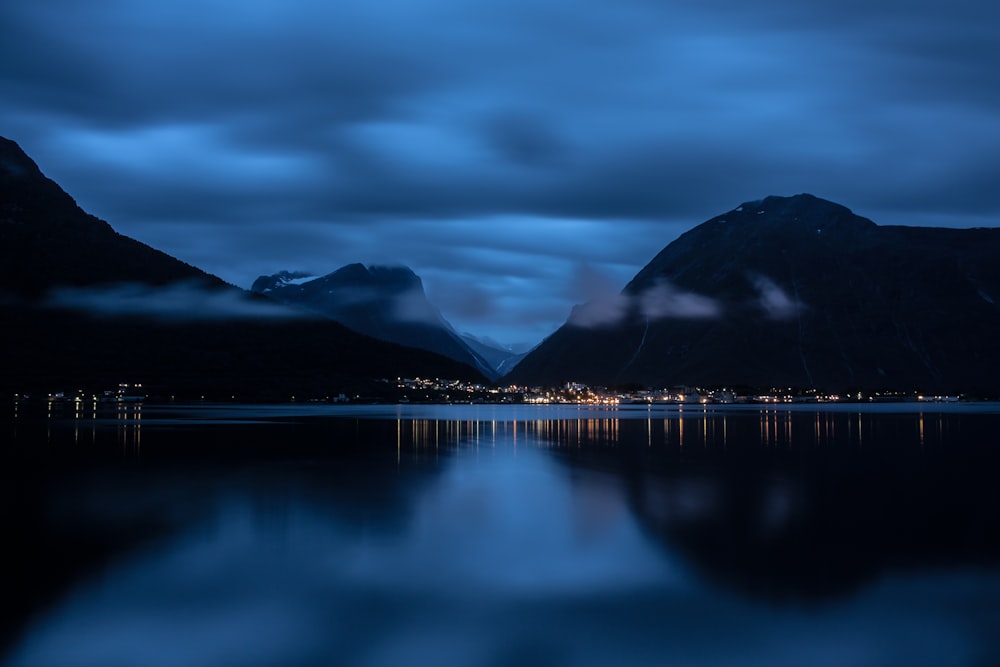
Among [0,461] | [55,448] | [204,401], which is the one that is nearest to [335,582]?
[0,461]

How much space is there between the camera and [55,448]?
47562mm

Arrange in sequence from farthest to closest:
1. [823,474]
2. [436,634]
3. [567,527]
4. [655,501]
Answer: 1. [823,474]
2. [655,501]
3. [567,527]
4. [436,634]

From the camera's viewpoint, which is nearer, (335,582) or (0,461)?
(335,582)

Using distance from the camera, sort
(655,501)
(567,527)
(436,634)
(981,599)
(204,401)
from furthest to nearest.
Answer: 1. (204,401)
2. (655,501)
3. (567,527)
4. (981,599)
5. (436,634)

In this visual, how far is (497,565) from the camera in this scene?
18594 millimetres

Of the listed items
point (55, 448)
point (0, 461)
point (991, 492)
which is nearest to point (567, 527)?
point (991, 492)

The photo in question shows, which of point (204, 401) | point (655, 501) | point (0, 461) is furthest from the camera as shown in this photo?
point (204, 401)

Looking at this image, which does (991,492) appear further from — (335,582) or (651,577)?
(335,582)

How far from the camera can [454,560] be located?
1911 cm

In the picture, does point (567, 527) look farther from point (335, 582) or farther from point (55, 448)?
point (55, 448)

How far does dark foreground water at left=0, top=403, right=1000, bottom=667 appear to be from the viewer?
41.8ft

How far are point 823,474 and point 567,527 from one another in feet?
55.4

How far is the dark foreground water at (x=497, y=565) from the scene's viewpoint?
12.7 m

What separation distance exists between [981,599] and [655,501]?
13314 millimetres
